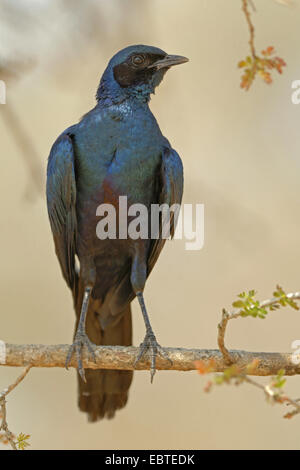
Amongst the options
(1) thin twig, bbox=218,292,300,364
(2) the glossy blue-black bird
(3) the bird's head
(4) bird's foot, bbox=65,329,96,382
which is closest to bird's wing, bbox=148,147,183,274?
(2) the glossy blue-black bird

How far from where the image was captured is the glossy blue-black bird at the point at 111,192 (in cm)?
517

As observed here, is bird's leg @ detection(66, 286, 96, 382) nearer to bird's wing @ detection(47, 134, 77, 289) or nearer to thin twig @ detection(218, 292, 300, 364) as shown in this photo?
bird's wing @ detection(47, 134, 77, 289)

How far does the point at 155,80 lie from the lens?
18.1ft

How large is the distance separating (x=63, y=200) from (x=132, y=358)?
1360 mm

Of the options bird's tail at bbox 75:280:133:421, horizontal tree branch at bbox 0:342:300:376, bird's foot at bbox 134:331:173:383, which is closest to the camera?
horizontal tree branch at bbox 0:342:300:376

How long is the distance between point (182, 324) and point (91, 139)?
2.96 m

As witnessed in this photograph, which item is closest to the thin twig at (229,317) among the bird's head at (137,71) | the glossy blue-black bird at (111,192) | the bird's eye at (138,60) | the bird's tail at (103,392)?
the glossy blue-black bird at (111,192)

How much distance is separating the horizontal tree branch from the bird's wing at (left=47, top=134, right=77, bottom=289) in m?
0.89

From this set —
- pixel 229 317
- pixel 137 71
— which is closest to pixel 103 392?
pixel 229 317

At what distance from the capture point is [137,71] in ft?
18.0

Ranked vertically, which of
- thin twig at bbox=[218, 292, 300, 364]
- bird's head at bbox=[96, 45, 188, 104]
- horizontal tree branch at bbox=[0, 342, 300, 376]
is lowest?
horizontal tree branch at bbox=[0, 342, 300, 376]

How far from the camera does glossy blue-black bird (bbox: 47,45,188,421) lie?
517 centimetres

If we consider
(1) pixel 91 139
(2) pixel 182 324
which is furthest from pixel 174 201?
(2) pixel 182 324

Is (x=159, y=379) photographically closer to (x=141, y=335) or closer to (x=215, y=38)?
(x=141, y=335)
